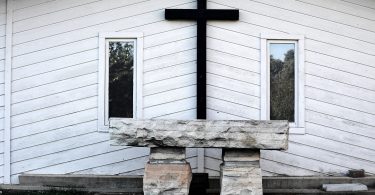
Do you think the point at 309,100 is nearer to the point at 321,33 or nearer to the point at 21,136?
the point at 321,33

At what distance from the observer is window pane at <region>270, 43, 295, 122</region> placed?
26.6 feet

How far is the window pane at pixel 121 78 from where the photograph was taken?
8.08 meters

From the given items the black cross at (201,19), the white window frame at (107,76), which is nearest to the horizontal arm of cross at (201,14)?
the black cross at (201,19)

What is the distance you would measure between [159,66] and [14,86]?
7.27 ft

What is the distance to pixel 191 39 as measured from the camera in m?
8.02

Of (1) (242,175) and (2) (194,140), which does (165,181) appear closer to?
(2) (194,140)

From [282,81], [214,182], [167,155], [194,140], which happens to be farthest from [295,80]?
[167,155]

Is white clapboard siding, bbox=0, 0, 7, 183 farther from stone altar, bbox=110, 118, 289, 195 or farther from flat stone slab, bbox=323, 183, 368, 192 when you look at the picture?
flat stone slab, bbox=323, 183, 368, 192

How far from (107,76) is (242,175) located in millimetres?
2744

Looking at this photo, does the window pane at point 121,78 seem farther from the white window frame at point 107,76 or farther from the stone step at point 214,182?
the stone step at point 214,182

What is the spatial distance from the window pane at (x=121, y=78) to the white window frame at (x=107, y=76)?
7cm

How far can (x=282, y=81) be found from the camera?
26.7ft

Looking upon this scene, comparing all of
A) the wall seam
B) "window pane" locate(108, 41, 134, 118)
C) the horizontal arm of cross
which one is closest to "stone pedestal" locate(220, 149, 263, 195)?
"window pane" locate(108, 41, 134, 118)

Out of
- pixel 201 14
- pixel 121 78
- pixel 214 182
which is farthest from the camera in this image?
pixel 121 78
